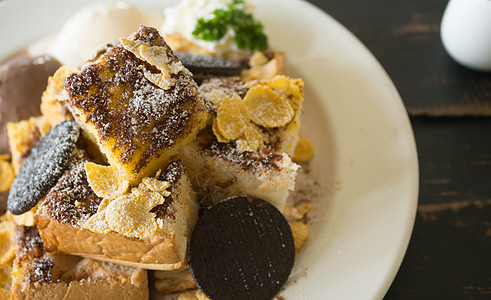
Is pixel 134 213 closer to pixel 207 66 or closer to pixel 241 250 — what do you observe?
pixel 241 250

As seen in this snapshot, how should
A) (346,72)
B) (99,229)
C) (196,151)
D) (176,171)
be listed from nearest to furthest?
(99,229) < (176,171) < (196,151) < (346,72)

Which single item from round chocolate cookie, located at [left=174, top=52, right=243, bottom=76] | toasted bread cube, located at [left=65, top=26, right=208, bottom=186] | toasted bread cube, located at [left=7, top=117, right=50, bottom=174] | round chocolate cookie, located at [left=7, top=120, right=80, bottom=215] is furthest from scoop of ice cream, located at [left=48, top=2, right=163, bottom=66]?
toasted bread cube, located at [left=65, top=26, right=208, bottom=186]

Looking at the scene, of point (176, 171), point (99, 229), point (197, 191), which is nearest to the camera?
point (99, 229)

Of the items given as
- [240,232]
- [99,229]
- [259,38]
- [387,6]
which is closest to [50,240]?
[99,229]

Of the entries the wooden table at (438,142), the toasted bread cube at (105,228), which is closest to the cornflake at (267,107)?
the toasted bread cube at (105,228)

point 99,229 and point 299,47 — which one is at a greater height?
point 99,229

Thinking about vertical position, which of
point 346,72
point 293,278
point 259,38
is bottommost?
point 293,278

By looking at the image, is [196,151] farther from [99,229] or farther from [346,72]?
[346,72]
